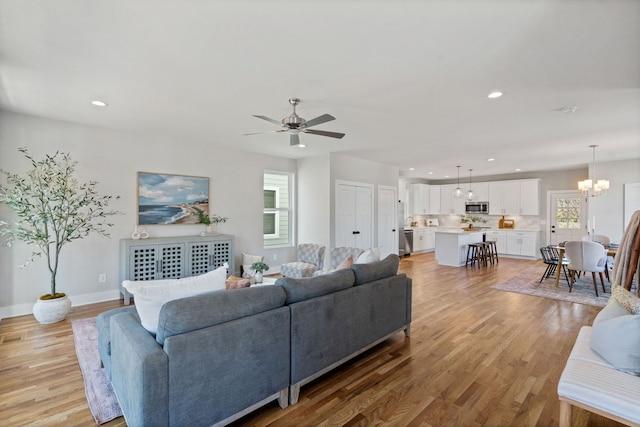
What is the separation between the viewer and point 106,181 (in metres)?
4.63

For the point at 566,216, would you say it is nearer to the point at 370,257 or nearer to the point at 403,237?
the point at 403,237

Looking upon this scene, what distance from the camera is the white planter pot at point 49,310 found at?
3.67 meters

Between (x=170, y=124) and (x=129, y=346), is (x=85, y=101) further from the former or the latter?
(x=129, y=346)

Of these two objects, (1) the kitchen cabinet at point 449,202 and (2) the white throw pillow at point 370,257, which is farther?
(1) the kitchen cabinet at point 449,202

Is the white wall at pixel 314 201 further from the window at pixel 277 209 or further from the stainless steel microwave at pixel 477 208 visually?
the stainless steel microwave at pixel 477 208

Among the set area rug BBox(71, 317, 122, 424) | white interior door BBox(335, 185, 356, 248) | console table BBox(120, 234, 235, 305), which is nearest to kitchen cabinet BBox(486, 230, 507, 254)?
white interior door BBox(335, 185, 356, 248)

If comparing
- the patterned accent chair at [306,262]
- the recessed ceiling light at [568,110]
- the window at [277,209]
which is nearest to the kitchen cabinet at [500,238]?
the recessed ceiling light at [568,110]

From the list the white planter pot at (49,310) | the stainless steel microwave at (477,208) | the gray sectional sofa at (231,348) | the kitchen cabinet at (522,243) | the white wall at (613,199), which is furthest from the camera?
the stainless steel microwave at (477,208)

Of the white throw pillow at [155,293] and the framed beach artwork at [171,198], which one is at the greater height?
the framed beach artwork at [171,198]

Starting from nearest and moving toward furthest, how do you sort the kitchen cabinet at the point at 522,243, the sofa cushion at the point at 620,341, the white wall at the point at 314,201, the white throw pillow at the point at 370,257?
1. the sofa cushion at the point at 620,341
2. the white throw pillow at the point at 370,257
3. the white wall at the point at 314,201
4. the kitchen cabinet at the point at 522,243

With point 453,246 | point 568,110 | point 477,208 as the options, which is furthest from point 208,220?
point 477,208

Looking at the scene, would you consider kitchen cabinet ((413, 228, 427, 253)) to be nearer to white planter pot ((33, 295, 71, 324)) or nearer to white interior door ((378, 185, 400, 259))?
white interior door ((378, 185, 400, 259))

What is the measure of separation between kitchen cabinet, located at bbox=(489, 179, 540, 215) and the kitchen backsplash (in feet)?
1.31

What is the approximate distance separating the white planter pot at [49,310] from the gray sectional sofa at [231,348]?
190 centimetres
